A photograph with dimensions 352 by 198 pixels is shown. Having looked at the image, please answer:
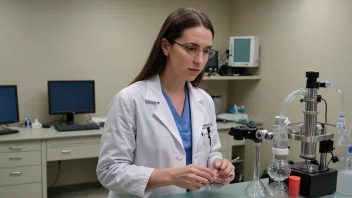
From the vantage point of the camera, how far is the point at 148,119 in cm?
152

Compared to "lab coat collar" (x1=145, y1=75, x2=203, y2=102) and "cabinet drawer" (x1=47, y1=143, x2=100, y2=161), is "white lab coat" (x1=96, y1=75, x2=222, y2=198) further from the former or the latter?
"cabinet drawer" (x1=47, y1=143, x2=100, y2=161)

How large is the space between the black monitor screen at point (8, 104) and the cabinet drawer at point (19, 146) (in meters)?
0.39

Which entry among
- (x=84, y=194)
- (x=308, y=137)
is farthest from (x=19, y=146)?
(x=308, y=137)

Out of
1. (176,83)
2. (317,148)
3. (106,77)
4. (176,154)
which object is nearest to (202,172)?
(176,154)

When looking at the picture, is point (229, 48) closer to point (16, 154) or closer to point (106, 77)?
point (106, 77)

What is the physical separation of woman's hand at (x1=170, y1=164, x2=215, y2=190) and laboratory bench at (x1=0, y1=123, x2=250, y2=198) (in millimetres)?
2206

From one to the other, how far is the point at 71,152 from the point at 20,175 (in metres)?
0.48

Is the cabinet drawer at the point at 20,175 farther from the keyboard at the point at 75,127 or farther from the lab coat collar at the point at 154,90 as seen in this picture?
the lab coat collar at the point at 154,90

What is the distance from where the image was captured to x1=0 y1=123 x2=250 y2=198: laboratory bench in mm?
3184

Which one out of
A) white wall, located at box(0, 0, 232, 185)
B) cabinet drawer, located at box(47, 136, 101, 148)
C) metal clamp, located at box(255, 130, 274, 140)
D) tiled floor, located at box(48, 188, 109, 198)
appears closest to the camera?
metal clamp, located at box(255, 130, 274, 140)

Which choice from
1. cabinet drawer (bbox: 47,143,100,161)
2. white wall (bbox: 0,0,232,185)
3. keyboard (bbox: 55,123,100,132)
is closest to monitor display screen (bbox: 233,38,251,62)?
white wall (bbox: 0,0,232,185)

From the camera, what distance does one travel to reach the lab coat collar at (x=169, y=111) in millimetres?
1556

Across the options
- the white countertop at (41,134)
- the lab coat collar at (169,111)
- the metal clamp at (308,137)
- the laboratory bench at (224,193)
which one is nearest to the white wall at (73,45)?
the white countertop at (41,134)

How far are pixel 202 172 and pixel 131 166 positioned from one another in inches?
11.4
